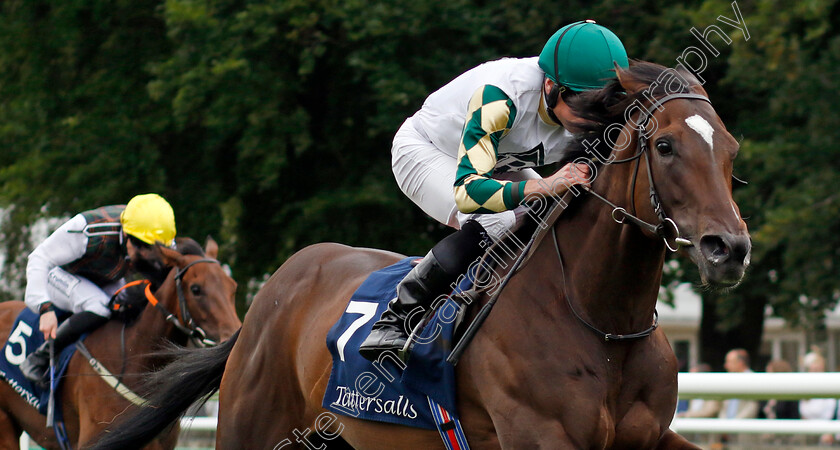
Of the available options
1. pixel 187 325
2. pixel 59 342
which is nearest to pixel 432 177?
pixel 187 325

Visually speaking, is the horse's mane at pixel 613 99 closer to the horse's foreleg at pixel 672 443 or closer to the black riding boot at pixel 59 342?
the horse's foreleg at pixel 672 443

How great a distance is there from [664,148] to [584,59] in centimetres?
60

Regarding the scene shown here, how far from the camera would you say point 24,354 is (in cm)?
657

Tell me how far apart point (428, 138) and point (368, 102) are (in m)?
9.07

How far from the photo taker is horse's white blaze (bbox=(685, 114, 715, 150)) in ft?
10.1

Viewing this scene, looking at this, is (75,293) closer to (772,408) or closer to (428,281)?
(428,281)

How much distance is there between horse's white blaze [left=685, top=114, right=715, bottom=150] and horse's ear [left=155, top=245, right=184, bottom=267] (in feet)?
13.7

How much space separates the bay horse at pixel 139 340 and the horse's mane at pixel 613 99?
3.24m

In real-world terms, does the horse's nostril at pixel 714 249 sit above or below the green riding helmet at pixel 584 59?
below

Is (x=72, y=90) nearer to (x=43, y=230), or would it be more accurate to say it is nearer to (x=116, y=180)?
(x=116, y=180)

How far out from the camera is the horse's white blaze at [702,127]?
10.1ft

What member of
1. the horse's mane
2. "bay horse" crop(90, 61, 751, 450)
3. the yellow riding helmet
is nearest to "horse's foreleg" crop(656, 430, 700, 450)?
"bay horse" crop(90, 61, 751, 450)

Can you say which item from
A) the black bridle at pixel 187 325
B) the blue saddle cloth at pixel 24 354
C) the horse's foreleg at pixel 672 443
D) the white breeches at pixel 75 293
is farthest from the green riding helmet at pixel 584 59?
the blue saddle cloth at pixel 24 354

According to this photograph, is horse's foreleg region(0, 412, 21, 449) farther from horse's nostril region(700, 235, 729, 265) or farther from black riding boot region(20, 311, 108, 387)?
horse's nostril region(700, 235, 729, 265)
